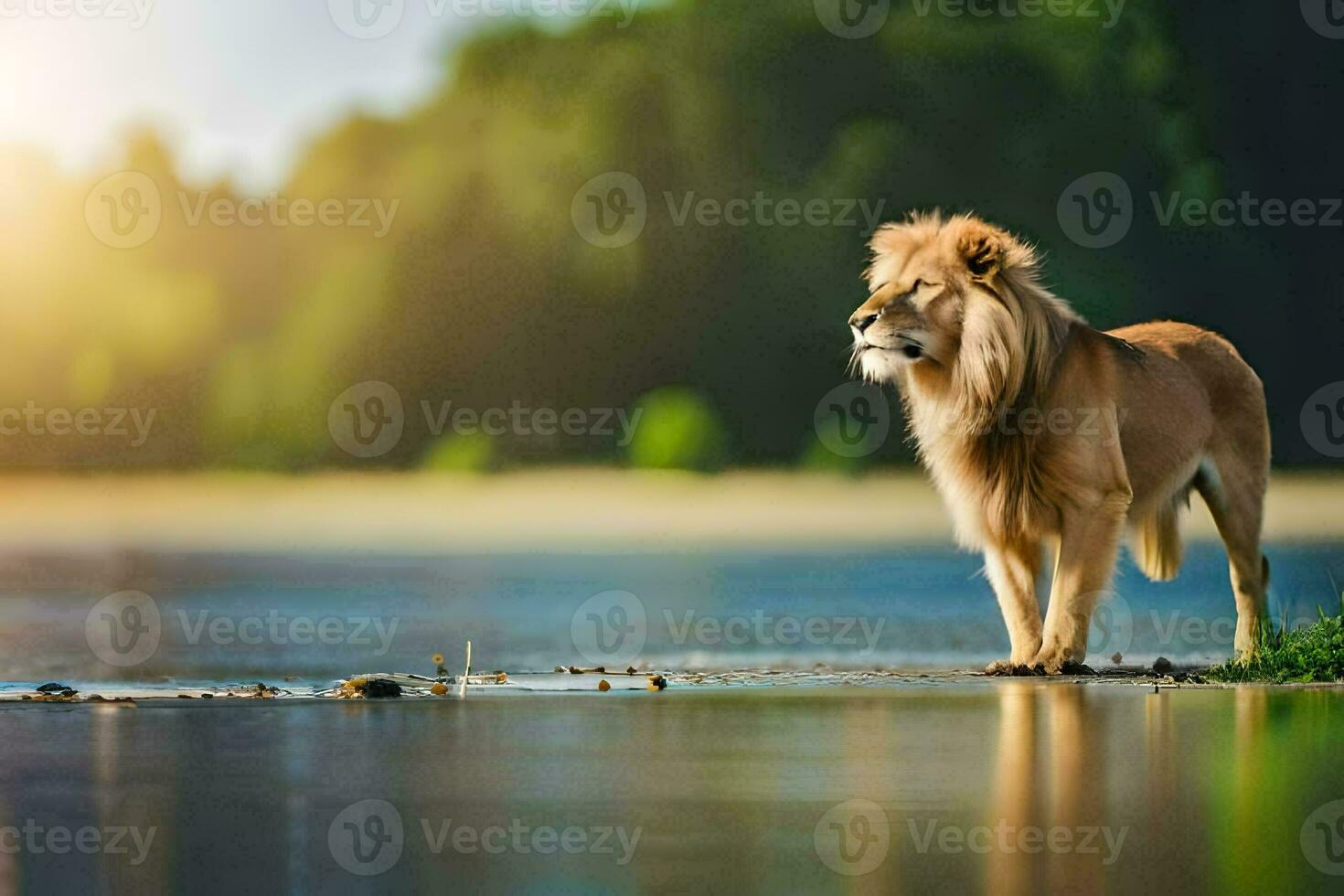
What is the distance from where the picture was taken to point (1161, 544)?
27.4ft

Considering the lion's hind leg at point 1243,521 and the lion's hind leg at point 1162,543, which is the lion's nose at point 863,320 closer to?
Answer: the lion's hind leg at point 1162,543

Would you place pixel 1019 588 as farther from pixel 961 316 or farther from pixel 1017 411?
pixel 961 316

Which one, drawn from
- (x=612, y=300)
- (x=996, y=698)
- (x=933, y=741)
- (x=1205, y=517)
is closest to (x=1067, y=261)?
(x=612, y=300)

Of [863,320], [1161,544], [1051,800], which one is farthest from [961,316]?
[1051,800]

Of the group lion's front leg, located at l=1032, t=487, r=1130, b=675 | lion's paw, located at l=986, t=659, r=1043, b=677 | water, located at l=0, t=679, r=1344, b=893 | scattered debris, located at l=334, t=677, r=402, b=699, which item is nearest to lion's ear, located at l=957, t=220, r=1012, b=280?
lion's front leg, located at l=1032, t=487, r=1130, b=675

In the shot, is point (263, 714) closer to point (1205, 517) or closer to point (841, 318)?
point (1205, 517)

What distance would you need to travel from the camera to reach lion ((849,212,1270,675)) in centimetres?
735

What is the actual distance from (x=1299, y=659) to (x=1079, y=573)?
90cm

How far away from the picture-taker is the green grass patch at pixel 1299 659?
7.22 metres

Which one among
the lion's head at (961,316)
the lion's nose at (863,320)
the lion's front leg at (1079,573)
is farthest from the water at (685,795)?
the lion's nose at (863,320)

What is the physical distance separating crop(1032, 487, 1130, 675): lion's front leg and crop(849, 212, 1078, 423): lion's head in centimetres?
55

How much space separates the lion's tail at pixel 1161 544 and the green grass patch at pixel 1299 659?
0.85 metres

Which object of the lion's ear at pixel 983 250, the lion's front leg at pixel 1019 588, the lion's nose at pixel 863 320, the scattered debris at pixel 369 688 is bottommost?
the scattered debris at pixel 369 688

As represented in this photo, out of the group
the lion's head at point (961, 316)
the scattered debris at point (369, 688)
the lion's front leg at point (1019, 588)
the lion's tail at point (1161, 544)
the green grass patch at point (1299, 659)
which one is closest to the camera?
the scattered debris at point (369, 688)
